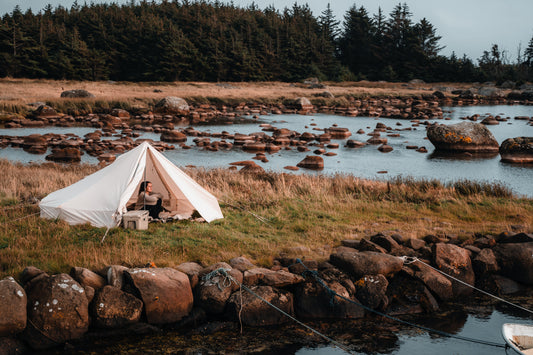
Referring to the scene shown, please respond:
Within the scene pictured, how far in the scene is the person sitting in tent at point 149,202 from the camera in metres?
11.2

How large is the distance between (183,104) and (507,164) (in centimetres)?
2958

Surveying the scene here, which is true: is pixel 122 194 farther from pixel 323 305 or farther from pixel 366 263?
pixel 366 263

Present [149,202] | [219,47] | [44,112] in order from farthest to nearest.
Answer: [219,47] < [44,112] < [149,202]

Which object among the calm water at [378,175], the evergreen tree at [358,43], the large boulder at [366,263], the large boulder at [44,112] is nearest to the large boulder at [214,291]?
the calm water at [378,175]

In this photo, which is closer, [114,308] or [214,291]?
[114,308]

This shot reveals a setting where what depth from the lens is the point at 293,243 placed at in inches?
405

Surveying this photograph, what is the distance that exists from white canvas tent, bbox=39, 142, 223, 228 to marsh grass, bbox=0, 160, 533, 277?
0.31 m

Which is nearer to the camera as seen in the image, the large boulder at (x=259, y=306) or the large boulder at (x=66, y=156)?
the large boulder at (x=259, y=306)

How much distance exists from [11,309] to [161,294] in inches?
81.0

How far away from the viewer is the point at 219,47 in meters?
83.1

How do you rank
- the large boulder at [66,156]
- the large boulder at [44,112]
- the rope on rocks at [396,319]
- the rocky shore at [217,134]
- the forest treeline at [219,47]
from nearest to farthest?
1. the rope on rocks at [396,319]
2. the large boulder at [66,156]
3. the rocky shore at [217,134]
4. the large boulder at [44,112]
5. the forest treeline at [219,47]

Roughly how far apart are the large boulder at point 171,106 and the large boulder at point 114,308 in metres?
39.5

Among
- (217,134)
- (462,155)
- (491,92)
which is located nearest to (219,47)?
(491,92)

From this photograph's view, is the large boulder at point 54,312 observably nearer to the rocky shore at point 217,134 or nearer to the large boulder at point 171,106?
the rocky shore at point 217,134
